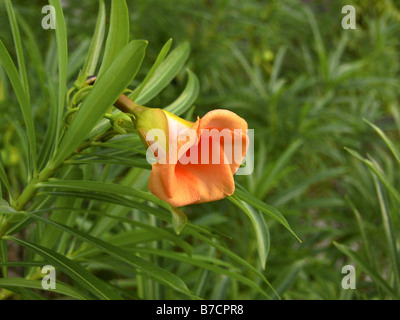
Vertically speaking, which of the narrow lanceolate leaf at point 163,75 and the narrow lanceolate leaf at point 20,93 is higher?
the narrow lanceolate leaf at point 163,75

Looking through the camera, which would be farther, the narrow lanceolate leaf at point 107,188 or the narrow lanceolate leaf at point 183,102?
the narrow lanceolate leaf at point 183,102

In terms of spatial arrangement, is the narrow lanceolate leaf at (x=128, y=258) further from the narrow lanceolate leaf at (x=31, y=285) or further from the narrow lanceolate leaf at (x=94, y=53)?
the narrow lanceolate leaf at (x=94, y=53)

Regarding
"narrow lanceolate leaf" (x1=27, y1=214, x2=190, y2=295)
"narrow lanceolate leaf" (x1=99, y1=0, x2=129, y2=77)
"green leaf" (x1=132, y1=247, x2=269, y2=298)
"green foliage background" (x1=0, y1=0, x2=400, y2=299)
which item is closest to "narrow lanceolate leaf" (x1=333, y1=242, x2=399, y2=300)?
"green foliage background" (x1=0, y1=0, x2=400, y2=299)

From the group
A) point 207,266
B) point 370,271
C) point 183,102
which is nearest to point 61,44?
point 183,102

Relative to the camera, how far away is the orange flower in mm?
375

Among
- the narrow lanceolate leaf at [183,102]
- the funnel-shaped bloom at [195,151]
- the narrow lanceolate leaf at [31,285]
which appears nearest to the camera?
the funnel-shaped bloom at [195,151]

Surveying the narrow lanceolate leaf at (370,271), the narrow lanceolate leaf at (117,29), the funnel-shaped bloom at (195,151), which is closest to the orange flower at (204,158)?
the funnel-shaped bloom at (195,151)

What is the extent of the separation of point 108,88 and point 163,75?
209 mm

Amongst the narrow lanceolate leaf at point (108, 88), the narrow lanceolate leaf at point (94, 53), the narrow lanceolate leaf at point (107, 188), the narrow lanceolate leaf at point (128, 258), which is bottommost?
the narrow lanceolate leaf at point (128, 258)

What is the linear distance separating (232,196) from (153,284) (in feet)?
1.05

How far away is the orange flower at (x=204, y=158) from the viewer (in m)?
0.38

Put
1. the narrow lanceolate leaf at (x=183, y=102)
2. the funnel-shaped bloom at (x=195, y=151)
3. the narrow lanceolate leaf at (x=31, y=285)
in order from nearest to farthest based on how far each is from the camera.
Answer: the funnel-shaped bloom at (x=195, y=151), the narrow lanceolate leaf at (x=31, y=285), the narrow lanceolate leaf at (x=183, y=102)

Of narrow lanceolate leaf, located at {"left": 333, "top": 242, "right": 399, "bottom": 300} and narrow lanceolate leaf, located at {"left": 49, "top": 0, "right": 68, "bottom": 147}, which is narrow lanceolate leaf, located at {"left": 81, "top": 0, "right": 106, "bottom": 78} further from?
narrow lanceolate leaf, located at {"left": 333, "top": 242, "right": 399, "bottom": 300}

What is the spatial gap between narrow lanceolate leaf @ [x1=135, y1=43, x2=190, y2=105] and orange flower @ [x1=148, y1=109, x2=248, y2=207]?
6.7 inches
